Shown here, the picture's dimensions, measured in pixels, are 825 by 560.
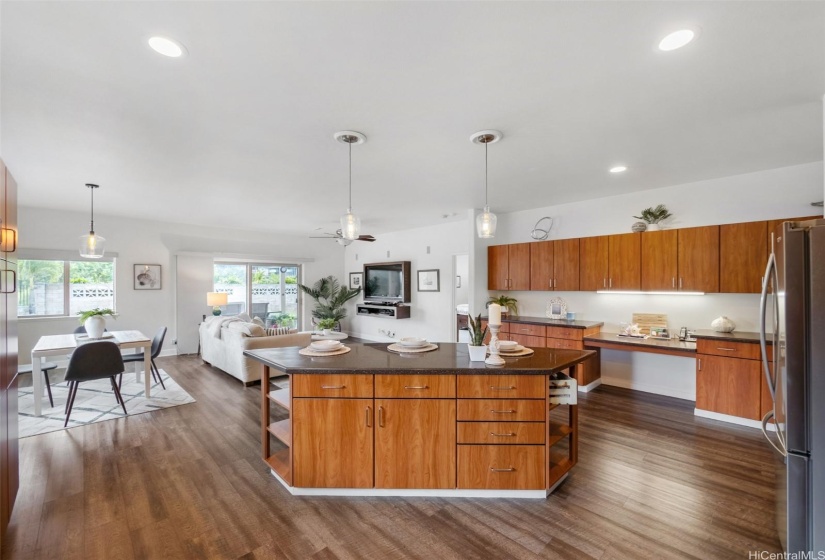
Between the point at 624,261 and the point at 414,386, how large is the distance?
345 cm

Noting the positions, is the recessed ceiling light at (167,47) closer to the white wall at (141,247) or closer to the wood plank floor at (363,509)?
the wood plank floor at (363,509)

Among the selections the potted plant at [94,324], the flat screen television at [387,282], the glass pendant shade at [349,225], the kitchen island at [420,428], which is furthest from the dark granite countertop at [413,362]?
the flat screen television at [387,282]

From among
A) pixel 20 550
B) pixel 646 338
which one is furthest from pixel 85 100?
pixel 646 338

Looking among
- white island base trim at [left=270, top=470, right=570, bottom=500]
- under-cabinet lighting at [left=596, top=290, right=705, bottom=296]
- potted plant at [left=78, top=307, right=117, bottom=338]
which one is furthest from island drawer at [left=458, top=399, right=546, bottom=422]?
potted plant at [left=78, top=307, right=117, bottom=338]

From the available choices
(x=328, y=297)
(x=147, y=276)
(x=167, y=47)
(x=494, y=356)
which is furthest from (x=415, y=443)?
(x=328, y=297)

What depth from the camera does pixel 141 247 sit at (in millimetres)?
6562

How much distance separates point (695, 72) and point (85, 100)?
3.65 metres

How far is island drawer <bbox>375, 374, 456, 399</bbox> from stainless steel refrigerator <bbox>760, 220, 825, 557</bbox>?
1.61 meters

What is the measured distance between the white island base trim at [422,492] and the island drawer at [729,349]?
8.15 feet

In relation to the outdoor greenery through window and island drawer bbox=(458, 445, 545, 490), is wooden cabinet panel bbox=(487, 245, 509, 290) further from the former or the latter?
the outdoor greenery through window

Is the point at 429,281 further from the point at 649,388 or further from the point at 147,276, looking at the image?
the point at 147,276

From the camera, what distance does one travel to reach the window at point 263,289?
7898 millimetres

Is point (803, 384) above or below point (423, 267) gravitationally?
below

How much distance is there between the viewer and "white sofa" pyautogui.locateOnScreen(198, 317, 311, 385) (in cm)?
479
